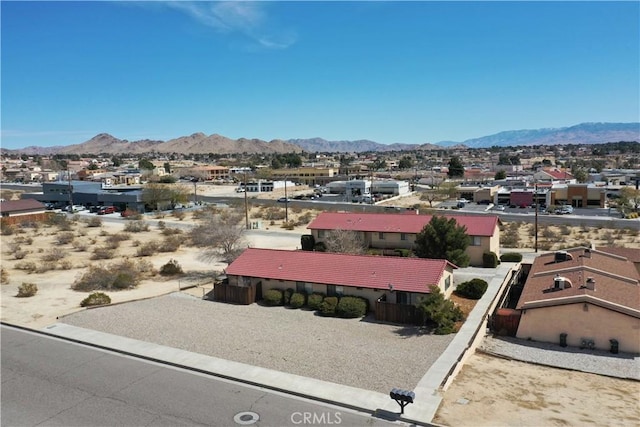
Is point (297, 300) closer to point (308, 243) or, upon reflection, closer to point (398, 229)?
point (398, 229)

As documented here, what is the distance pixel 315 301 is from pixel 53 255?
32.2 metres

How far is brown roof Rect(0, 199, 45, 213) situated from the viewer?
76.5 metres

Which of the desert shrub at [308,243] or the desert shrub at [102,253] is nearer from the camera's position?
the desert shrub at [308,243]

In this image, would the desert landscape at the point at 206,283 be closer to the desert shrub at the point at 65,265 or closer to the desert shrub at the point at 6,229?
the desert shrub at the point at 65,265

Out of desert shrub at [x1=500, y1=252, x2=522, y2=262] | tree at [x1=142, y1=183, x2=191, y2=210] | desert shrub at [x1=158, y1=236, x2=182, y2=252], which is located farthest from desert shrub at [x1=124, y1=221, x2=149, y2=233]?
Result: desert shrub at [x1=500, y1=252, x2=522, y2=262]

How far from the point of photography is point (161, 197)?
92.1 meters

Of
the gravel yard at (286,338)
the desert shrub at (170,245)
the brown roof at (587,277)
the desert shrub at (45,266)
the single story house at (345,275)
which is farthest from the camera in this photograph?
the desert shrub at (170,245)

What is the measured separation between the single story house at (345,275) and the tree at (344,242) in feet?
27.0

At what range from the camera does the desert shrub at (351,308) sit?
30234mm

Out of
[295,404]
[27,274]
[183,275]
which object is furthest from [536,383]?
[27,274]

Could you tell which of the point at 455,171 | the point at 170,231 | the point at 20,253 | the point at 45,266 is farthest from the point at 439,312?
the point at 455,171

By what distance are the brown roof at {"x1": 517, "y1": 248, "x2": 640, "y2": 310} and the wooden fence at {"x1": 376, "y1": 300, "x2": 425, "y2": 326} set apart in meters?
5.62

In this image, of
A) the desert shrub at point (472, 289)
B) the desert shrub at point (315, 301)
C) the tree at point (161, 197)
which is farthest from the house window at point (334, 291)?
the tree at point (161, 197)

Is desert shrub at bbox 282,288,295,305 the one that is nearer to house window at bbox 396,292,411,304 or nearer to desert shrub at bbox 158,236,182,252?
house window at bbox 396,292,411,304
